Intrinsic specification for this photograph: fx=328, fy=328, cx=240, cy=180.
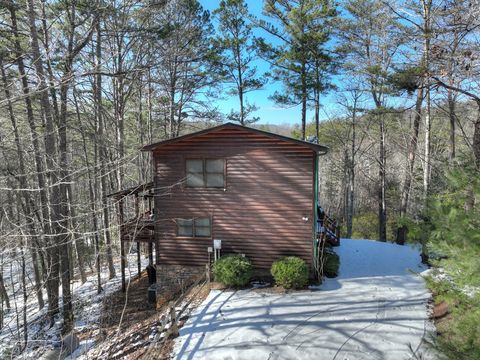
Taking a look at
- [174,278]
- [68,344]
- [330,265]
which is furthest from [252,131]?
[68,344]

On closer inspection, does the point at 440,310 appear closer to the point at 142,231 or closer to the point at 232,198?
the point at 232,198

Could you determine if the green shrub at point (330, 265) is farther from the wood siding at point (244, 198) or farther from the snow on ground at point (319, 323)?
the wood siding at point (244, 198)

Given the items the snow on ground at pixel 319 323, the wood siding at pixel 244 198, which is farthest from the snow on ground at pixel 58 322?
the snow on ground at pixel 319 323

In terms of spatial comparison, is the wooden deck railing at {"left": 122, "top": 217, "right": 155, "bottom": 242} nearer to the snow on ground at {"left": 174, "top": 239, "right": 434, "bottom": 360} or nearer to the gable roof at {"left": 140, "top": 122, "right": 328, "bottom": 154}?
the gable roof at {"left": 140, "top": 122, "right": 328, "bottom": 154}

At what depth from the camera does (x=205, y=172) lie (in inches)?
418

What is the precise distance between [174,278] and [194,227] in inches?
74.9

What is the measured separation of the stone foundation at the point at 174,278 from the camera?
1078 centimetres

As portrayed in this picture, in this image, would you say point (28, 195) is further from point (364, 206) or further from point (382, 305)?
point (364, 206)

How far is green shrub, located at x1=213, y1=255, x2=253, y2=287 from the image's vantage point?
9570mm

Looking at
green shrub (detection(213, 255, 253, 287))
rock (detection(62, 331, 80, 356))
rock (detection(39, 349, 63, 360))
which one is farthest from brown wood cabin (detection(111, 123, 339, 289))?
rock (detection(39, 349, 63, 360))

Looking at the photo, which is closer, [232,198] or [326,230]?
[232,198]

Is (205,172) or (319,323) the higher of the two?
(205,172)

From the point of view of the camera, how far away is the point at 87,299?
13.5 metres

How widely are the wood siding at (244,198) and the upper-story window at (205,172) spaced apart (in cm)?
16
